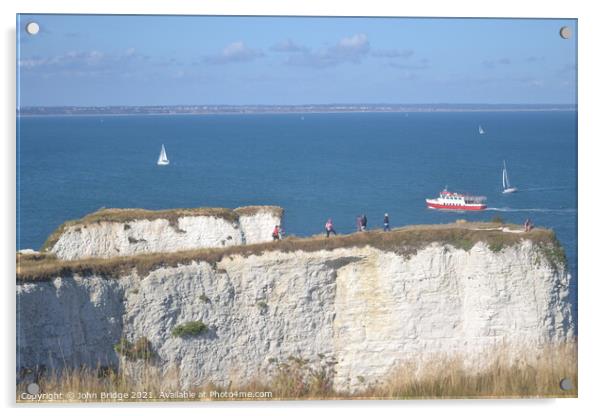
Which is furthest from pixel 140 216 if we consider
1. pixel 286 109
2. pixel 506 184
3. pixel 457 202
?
pixel 506 184

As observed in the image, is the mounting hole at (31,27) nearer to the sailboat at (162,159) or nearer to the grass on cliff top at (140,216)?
the grass on cliff top at (140,216)

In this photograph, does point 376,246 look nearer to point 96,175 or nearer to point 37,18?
point 37,18

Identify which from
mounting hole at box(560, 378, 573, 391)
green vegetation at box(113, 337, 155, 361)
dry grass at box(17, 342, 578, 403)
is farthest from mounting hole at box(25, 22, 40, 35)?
mounting hole at box(560, 378, 573, 391)

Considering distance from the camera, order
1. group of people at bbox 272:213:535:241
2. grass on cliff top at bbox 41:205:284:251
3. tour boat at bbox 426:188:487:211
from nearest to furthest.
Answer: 1. group of people at bbox 272:213:535:241
2. grass on cliff top at bbox 41:205:284:251
3. tour boat at bbox 426:188:487:211

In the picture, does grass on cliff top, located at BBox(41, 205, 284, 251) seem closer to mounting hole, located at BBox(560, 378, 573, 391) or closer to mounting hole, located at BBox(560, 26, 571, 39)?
mounting hole, located at BBox(560, 378, 573, 391)

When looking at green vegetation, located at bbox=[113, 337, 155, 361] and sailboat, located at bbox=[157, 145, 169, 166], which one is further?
sailboat, located at bbox=[157, 145, 169, 166]

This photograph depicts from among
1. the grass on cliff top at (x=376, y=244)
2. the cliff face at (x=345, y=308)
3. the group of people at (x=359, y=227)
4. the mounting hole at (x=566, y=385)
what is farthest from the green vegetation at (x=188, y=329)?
the mounting hole at (x=566, y=385)
